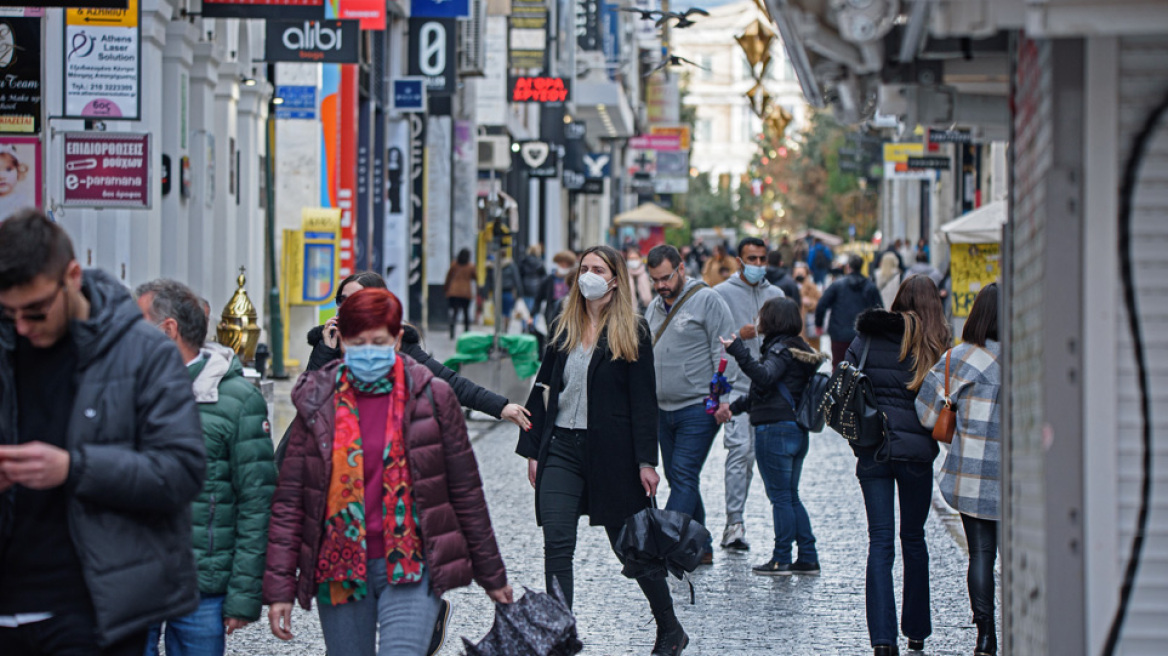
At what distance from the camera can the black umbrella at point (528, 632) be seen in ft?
16.6

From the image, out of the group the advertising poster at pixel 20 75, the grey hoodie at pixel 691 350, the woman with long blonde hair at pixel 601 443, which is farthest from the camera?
the advertising poster at pixel 20 75

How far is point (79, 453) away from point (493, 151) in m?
35.9

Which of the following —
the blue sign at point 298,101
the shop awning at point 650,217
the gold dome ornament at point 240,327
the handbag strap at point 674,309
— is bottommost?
the gold dome ornament at point 240,327

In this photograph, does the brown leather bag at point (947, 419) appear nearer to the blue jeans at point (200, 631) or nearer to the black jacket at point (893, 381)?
the black jacket at point (893, 381)

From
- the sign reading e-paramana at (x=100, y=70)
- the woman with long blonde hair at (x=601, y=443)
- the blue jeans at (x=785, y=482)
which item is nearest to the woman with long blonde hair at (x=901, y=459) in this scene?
the woman with long blonde hair at (x=601, y=443)

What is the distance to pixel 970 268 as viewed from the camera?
61.2 feet

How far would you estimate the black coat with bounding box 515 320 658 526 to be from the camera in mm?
6883

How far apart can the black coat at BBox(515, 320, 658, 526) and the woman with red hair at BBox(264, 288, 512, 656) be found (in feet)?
6.56

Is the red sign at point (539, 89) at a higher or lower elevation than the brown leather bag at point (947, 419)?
higher

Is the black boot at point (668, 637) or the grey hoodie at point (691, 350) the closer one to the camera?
the black boot at point (668, 637)

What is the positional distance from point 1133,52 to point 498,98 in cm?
3496

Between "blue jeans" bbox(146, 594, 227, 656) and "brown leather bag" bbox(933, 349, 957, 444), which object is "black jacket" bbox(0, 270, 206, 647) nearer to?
"blue jeans" bbox(146, 594, 227, 656)

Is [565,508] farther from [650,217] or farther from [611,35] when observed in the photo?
[611,35]

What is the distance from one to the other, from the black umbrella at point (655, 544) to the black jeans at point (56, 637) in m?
3.16
